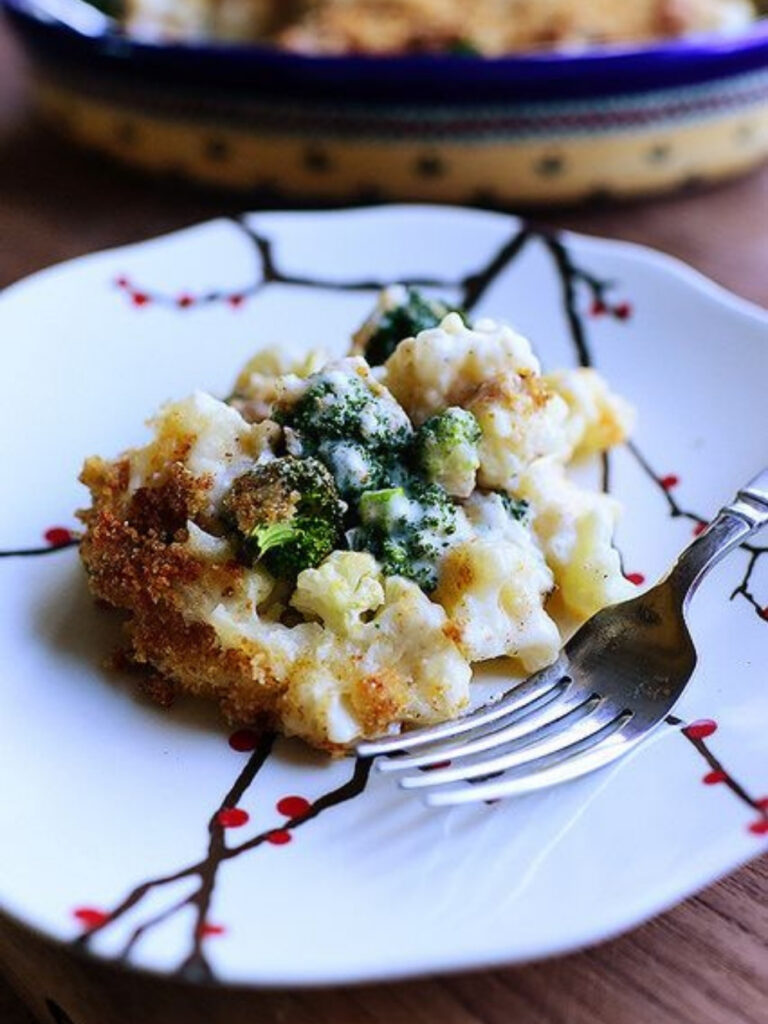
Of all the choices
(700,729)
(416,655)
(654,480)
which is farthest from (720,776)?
(654,480)

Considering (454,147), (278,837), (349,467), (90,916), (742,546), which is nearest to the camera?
(90,916)

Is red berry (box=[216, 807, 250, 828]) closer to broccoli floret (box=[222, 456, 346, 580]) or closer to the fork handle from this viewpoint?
broccoli floret (box=[222, 456, 346, 580])

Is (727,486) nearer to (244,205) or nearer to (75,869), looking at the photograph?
(75,869)

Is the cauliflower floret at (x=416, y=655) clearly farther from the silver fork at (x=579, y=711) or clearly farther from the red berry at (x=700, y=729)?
the red berry at (x=700, y=729)

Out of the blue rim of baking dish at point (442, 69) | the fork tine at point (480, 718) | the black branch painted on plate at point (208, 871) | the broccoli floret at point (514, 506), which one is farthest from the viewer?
the blue rim of baking dish at point (442, 69)

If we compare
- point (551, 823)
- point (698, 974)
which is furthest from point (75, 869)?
point (698, 974)

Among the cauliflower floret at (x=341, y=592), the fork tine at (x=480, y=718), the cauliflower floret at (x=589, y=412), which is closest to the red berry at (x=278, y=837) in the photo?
the fork tine at (x=480, y=718)

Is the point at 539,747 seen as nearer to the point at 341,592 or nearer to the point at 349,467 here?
the point at 341,592
